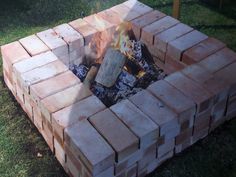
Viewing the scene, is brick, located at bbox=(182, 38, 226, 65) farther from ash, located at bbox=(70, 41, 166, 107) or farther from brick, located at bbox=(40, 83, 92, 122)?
brick, located at bbox=(40, 83, 92, 122)

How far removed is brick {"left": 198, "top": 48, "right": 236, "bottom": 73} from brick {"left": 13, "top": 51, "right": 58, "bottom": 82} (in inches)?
58.6

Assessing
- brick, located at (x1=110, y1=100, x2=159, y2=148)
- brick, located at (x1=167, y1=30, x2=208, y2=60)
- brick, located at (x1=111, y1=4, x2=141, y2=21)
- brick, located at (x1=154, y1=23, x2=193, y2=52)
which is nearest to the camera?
brick, located at (x1=110, y1=100, x2=159, y2=148)

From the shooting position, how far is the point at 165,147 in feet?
12.2

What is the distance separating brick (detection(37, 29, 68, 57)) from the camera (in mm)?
4309

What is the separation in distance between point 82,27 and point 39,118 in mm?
1191

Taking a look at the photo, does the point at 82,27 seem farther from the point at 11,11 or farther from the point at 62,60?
the point at 11,11

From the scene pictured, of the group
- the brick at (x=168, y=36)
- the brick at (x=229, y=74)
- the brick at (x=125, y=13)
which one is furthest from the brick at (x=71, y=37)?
the brick at (x=229, y=74)

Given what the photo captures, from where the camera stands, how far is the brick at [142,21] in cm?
463

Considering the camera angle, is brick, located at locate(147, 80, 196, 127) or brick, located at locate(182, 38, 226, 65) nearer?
brick, located at locate(147, 80, 196, 127)

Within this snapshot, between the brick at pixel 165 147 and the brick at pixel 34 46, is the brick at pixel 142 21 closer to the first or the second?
the brick at pixel 34 46

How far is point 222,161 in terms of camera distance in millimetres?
3848

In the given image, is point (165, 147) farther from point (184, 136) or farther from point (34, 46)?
point (34, 46)

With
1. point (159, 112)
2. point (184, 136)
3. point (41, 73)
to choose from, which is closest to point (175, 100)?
point (159, 112)

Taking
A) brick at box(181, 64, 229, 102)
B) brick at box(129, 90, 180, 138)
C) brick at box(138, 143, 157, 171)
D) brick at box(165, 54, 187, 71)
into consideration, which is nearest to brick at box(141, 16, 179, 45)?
brick at box(165, 54, 187, 71)
